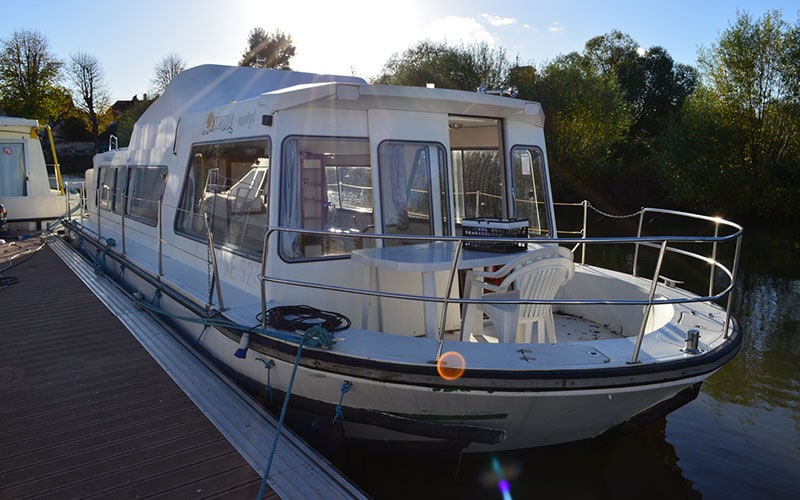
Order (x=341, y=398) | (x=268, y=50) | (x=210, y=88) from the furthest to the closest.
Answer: (x=268, y=50), (x=210, y=88), (x=341, y=398)

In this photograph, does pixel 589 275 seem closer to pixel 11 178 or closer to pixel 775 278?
pixel 775 278

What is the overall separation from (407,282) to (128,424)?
2367 mm

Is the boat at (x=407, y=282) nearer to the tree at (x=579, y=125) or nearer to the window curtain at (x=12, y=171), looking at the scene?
the window curtain at (x=12, y=171)

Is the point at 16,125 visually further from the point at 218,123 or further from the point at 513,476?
the point at 513,476

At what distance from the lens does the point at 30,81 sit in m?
34.4

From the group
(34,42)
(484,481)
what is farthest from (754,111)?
(34,42)

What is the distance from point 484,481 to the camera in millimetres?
4562

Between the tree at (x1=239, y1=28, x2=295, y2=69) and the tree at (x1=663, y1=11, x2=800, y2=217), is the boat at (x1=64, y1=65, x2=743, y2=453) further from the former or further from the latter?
the tree at (x1=239, y1=28, x2=295, y2=69)

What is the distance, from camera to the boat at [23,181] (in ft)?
48.4

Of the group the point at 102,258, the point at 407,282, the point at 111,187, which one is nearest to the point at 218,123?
the point at 407,282

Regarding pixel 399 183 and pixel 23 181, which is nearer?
pixel 399 183

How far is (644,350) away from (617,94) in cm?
2789

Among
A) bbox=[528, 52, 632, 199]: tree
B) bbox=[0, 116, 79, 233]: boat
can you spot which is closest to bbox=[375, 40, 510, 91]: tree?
bbox=[528, 52, 632, 199]: tree

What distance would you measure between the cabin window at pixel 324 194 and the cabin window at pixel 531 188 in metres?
1.68
